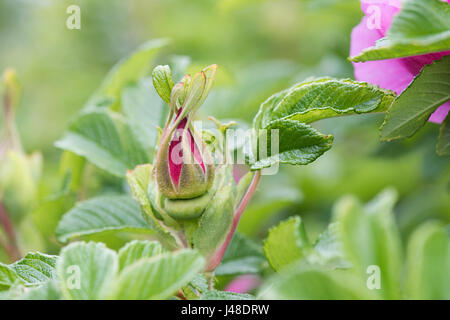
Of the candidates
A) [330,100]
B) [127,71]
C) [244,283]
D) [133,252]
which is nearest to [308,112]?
[330,100]

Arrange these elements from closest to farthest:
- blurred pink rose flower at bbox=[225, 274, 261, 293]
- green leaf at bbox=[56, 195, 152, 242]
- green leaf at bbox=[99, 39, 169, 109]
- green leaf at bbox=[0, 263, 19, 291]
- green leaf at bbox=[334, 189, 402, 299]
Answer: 1. green leaf at bbox=[334, 189, 402, 299]
2. green leaf at bbox=[0, 263, 19, 291]
3. green leaf at bbox=[56, 195, 152, 242]
4. green leaf at bbox=[99, 39, 169, 109]
5. blurred pink rose flower at bbox=[225, 274, 261, 293]

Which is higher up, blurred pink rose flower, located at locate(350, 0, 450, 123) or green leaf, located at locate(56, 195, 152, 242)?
blurred pink rose flower, located at locate(350, 0, 450, 123)

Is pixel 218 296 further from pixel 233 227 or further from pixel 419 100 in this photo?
pixel 419 100

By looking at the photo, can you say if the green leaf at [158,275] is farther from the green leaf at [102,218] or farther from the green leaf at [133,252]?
the green leaf at [102,218]

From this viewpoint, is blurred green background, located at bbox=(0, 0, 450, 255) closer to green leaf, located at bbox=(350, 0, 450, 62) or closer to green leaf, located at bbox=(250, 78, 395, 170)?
green leaf, located at bbox=(250, 78, 395, 170)

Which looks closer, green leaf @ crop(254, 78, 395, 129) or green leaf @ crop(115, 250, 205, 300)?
green leaf @ crop(115, 250, 205, 300)

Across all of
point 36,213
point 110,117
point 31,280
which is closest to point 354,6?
point 110,117

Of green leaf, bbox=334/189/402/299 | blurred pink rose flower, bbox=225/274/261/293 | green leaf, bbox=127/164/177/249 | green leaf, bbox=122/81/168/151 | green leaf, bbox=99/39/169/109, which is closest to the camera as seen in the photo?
green leaf, bbox=334/189/402/299

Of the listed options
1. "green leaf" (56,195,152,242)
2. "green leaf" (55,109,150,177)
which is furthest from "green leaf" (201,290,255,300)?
"green leaf" (55,109,150,177)
